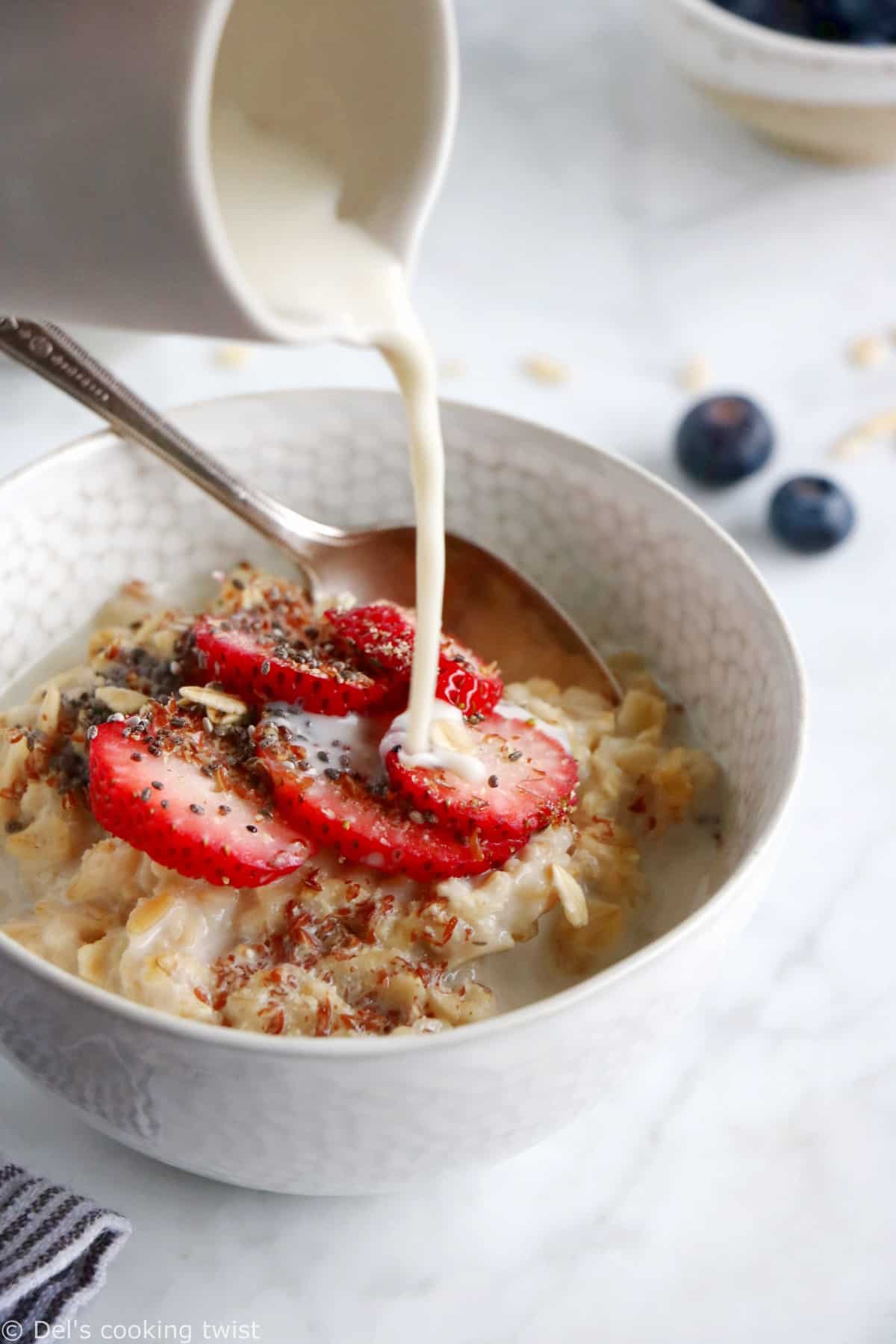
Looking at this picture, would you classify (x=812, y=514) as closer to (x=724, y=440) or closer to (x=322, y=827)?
(x=724, y=440)

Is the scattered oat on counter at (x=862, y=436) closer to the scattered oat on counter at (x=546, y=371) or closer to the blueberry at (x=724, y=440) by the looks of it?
the blueberry at (x=724, y=440)

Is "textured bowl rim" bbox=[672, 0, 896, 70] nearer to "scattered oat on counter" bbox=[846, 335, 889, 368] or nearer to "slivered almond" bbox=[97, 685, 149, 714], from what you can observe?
"scattered oat on counter" bbox=[846, 335, 889, 368]

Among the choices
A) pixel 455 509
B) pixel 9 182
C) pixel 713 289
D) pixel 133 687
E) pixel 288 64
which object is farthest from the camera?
pixel 713 289

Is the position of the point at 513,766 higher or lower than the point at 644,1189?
higher

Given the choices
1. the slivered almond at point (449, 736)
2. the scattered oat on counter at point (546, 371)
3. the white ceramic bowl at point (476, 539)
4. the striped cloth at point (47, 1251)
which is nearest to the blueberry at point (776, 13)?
the scattered oat on counter at point (546, 371)

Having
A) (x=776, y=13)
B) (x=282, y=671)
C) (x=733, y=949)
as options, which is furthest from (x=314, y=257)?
(x=776, y=13)

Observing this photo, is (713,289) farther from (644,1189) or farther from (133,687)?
(644,1189)

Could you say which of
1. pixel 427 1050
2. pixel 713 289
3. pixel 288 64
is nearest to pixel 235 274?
pixel 288 64
